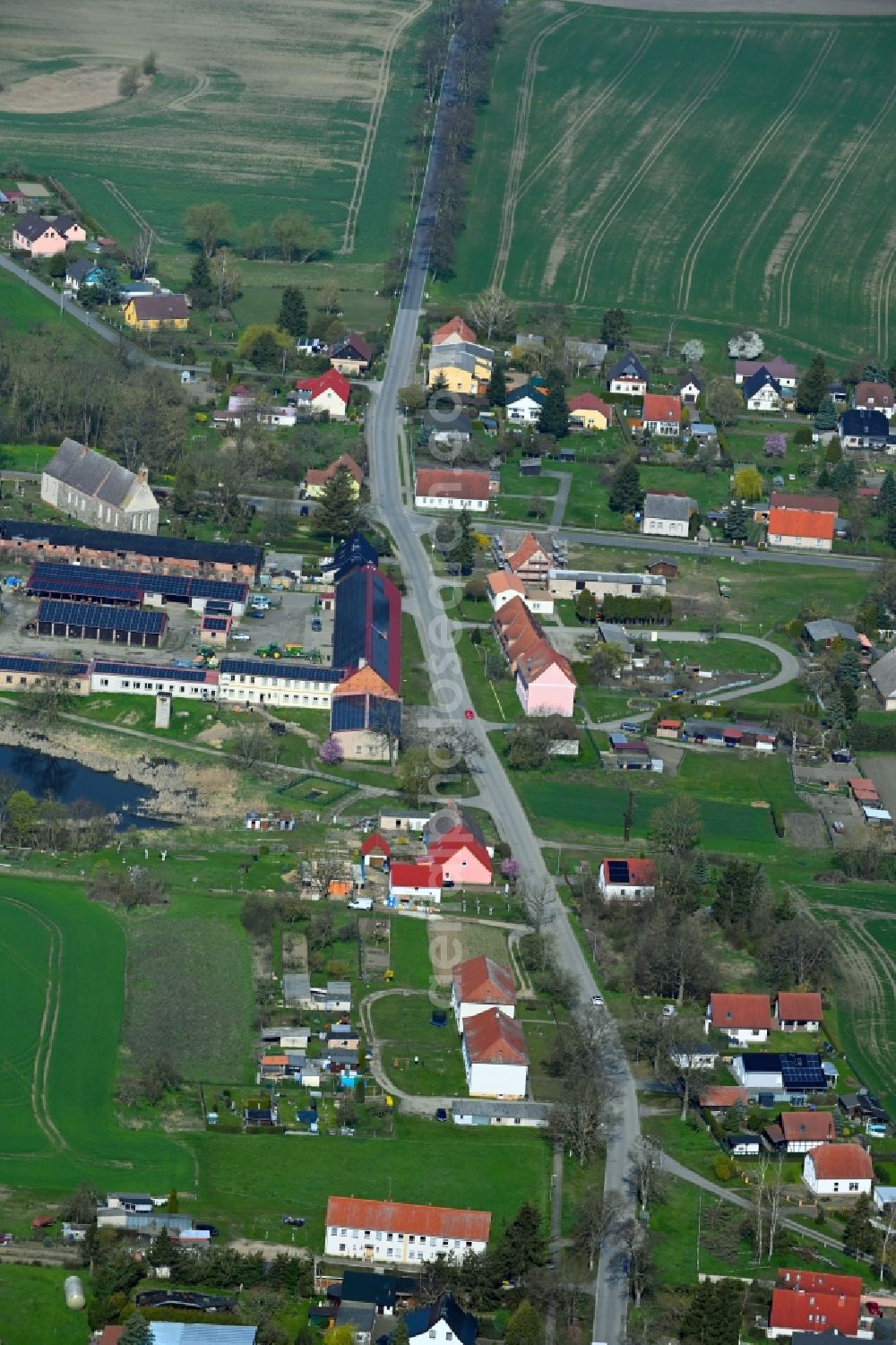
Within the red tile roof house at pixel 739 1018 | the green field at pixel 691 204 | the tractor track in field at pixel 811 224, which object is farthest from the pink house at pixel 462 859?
the tractor track in field at pixel 811 224

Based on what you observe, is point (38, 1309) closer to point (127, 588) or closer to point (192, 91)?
point (127, 588)

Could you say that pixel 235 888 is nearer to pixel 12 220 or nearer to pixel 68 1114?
pixel 68 1114

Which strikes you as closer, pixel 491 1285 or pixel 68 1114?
pixel 491 1285

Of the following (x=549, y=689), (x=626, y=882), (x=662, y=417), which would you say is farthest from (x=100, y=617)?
(x=662, y=417)

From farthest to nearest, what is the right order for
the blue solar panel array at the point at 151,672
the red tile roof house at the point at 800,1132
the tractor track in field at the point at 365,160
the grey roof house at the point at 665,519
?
the tractor track in field at the point at 365,160 → the grey roof house at the point at 665,519 → the blue solar panel array at the point at 151,672 → the red tile roof house at the point at 800,1132

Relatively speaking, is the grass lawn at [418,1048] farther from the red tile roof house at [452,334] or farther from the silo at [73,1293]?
the red tile roof house at [452,334]

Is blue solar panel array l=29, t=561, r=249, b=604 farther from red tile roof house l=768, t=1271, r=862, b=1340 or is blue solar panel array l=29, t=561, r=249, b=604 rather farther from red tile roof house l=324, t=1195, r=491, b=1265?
red tile roof house l=768, t=1271, r=862, b=1340

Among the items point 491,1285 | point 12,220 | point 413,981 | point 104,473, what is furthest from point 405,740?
point 12,220
